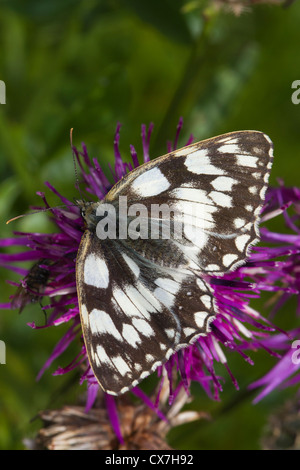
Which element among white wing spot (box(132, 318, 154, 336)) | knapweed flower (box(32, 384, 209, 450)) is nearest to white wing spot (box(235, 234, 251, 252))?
white wing spot (box(132, 318, 154, 336))

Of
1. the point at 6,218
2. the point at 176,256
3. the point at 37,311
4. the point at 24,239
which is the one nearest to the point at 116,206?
the point at 176,256

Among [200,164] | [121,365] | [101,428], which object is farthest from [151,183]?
[101,428]

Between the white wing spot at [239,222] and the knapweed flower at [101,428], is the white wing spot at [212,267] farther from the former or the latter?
the knapweed flower at [101,428]

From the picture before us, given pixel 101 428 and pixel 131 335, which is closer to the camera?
pixel 131 335

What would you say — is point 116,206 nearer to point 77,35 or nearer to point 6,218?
point 6,218

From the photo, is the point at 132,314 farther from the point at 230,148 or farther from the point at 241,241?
the point at 230,148

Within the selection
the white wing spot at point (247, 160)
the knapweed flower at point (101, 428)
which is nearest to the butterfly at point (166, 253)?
the white wing spot at point (247, 160)
